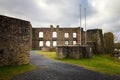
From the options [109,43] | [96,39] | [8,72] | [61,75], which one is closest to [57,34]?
[109,43]

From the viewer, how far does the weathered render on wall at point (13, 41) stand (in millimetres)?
15132

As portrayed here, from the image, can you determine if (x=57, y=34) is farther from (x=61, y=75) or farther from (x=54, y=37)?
(x=61, y=75)

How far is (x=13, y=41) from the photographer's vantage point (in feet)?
53.3

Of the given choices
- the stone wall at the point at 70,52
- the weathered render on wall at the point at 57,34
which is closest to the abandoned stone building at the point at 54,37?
the weathered render on wall at the point at 57,34

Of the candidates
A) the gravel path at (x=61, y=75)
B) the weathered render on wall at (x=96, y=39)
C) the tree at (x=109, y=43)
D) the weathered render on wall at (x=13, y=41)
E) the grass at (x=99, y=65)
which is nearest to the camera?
the gravel path at (x=61, y=75)

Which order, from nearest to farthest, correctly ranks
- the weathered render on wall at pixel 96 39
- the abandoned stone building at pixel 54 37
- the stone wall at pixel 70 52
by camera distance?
the stone wall at pixel 70 52, the weathered render on wall at pixel 96 39, the abandoned stone building at pixel 54 37

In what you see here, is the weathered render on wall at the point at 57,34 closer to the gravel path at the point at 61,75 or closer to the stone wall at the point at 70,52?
the stone wall at the point at 70,52

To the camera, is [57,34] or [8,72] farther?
[57,34]

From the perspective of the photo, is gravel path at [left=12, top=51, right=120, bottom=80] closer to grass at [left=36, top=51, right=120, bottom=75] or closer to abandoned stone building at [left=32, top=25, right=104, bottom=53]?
grass at [left=36, top=51, right=120, bottom=75]

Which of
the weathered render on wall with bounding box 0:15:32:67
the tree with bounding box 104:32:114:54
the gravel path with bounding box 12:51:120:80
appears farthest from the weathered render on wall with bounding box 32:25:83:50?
the gravel path with bounding box 12:51:120:80

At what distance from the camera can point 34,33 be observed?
50.9 metres

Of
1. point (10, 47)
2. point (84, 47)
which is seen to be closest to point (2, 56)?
point (10, 47)

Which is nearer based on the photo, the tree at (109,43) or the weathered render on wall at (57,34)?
the tree at (109,43)

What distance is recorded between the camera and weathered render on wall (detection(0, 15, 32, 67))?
1513 centimetres
